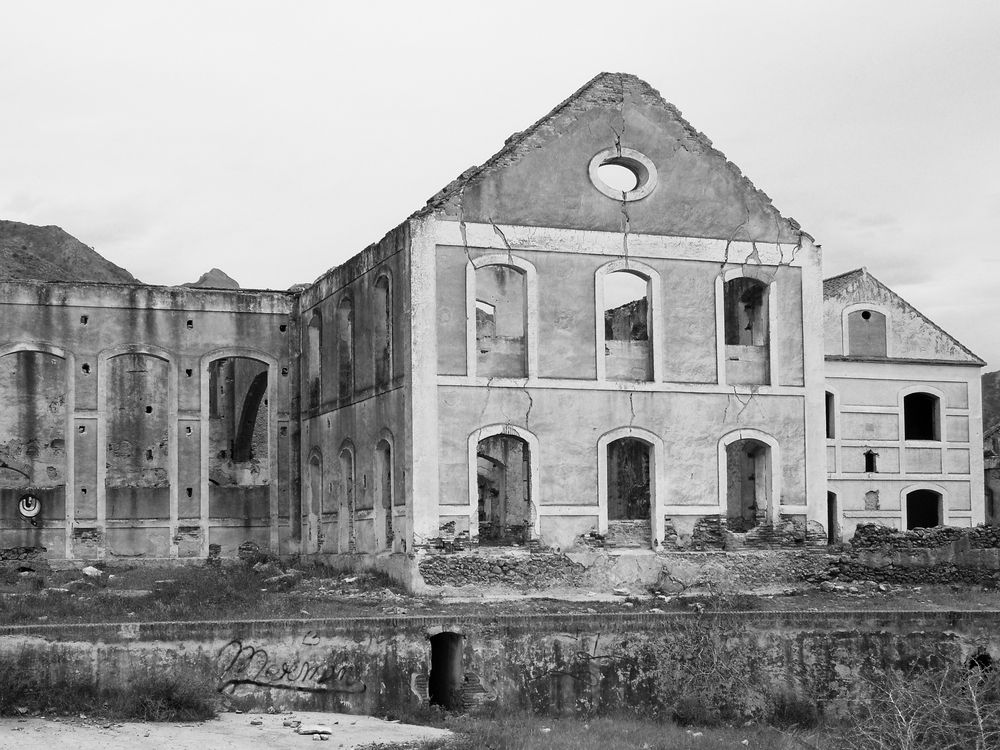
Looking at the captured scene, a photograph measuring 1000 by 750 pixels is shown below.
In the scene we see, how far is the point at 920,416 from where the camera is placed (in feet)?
116

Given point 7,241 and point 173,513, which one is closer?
point 173,513

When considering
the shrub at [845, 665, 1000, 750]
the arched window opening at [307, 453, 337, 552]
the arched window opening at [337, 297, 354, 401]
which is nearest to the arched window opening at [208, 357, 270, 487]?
the arched window opening at [307, 453, 337, 552]

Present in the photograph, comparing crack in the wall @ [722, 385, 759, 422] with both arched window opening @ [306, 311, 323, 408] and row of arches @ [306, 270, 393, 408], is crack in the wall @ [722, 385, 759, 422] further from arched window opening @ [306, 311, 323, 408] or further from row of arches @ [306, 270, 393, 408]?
arched window opening @ [306, 311, 323, 408]

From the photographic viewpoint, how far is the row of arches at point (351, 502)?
2441 centimetres

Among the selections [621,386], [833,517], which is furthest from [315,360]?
[833,517]

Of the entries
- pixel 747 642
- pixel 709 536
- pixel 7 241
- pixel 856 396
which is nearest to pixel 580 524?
pixel 709 536

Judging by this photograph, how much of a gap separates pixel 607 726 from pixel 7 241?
38.6 metres

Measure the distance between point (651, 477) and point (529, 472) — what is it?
225 centimetres

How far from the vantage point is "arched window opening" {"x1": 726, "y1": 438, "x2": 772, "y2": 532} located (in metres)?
25.1

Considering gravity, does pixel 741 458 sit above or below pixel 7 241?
below

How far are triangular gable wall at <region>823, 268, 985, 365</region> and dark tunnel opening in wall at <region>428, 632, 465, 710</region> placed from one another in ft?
55.3

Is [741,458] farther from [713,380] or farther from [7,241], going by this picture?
[7,241]

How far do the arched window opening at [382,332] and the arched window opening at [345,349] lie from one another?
149 centimetres

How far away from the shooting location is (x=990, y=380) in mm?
53156
